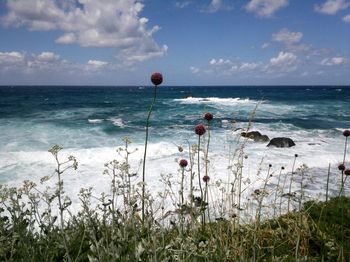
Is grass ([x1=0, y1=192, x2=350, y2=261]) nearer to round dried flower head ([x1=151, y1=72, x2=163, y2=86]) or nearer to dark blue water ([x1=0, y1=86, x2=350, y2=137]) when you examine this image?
round dried flower head ([x1=151, y1=72, x2=163, y2=86])

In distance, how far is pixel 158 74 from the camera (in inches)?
130

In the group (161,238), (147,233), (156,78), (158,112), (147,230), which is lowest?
(158,112)

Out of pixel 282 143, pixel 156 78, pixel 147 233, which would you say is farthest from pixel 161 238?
pixel 282 143

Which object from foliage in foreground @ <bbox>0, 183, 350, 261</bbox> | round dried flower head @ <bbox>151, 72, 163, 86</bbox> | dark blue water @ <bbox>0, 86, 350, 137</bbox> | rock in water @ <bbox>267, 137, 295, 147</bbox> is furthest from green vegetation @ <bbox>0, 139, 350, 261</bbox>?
rock in water @ <bbox>267, 137, 295, 147</bbox>

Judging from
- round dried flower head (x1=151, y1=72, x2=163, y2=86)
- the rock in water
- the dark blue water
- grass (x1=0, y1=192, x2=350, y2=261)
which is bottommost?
the dark blue water

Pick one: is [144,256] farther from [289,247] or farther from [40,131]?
[40,131]

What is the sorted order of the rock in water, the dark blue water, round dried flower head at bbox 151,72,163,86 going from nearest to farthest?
round dried flower head at bbox 151,72,163,86
the rock in water
the dark blue water

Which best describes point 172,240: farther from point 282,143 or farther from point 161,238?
point 282,143

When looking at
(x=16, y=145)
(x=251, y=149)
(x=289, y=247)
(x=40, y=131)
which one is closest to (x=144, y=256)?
(x=289, y=247)

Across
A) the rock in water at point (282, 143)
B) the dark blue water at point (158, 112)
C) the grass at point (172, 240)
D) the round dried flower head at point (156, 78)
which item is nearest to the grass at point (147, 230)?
the grass at point (172, 240)

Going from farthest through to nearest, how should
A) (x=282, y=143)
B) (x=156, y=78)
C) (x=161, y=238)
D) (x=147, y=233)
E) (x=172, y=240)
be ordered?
(x=282, y=143) → (x=161, y=238) → (x=156, y=78) → (x=147, y=233) → (x=172, y=240)

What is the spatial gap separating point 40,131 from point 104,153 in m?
12.0

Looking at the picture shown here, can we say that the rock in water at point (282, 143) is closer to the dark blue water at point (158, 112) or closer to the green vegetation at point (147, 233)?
the dark blue water at point (158, 112)

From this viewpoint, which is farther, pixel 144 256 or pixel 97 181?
pixel 97 181
